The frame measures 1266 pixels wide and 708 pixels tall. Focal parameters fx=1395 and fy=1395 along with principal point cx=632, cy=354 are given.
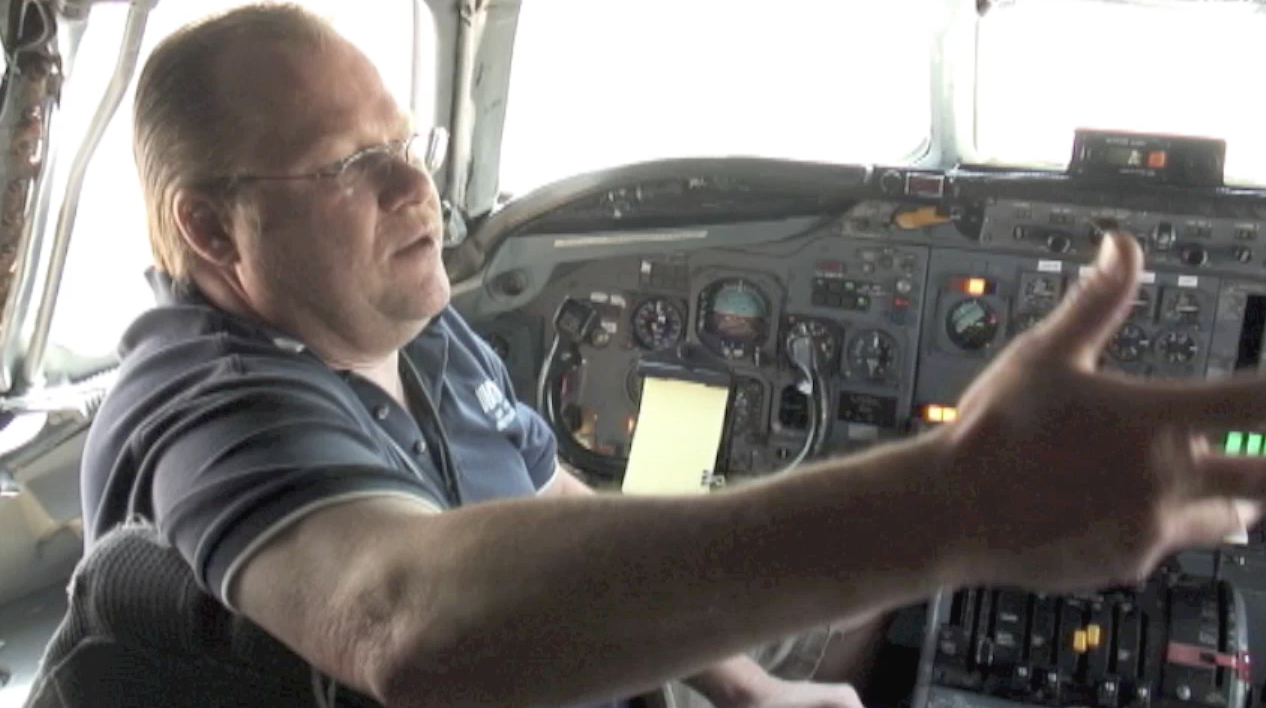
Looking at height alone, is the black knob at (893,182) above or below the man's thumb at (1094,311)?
below

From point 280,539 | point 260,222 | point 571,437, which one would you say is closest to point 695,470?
point 571,437

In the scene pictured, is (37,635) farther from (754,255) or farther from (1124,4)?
(1124,4)

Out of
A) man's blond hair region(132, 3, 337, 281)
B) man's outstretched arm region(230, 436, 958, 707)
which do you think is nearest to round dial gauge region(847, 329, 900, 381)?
man's blond hair region(132, 3, 337, 281)

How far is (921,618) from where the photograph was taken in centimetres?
334

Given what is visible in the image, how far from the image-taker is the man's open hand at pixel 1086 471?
2.74 ft

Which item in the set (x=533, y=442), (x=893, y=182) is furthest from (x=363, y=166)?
(x=893, y=182)

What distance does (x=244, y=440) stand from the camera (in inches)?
47.6

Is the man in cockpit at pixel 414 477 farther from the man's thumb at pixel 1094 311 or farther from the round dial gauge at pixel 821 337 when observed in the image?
the round dial gauge at pixel 821 337

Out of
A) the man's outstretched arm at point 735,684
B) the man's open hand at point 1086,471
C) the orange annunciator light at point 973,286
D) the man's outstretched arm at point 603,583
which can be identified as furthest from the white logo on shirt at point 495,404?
the orange annunciator light at point 973,286

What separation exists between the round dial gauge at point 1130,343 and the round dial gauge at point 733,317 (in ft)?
2.64

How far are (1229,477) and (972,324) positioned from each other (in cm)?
245

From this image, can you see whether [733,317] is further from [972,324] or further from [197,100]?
[197,100]

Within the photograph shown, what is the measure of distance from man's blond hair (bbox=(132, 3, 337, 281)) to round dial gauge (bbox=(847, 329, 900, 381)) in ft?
6.48

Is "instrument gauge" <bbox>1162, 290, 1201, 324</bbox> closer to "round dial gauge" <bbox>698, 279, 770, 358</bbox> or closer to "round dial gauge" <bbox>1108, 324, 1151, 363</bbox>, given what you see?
"round dial gauge" <bbox>1108, 324, 1151, 363</bbox>
